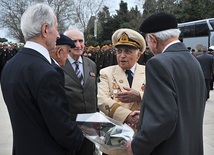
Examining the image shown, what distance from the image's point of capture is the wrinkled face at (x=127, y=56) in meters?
2.38

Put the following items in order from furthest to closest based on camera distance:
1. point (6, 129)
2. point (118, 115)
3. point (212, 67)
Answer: point (212, 67), point (6, 129), point (118, 115)

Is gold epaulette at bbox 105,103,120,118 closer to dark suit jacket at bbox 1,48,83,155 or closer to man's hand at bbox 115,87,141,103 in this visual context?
man's hand at bbox 115,87,141,103

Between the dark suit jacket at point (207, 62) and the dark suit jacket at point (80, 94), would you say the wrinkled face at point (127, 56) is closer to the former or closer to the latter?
the dark suit jacket at point (80, 94)

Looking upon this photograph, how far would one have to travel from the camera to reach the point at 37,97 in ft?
4.72

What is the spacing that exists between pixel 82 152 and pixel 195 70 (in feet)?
5.29

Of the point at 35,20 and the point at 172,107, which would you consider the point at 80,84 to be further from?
the point at 172,107

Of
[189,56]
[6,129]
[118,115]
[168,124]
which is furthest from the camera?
[6,129]

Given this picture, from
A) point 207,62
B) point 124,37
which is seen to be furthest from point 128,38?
point 207,62

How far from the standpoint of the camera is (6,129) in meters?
5.31

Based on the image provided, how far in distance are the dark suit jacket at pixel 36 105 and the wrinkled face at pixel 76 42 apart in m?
1.18

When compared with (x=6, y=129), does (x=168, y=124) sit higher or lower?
higher

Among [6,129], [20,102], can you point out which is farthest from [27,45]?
[6,129]

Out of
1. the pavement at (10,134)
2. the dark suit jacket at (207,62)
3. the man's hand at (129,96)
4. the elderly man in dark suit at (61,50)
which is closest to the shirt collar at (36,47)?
the elderly man in dark suit at (61,50)

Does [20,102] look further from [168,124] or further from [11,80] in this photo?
[168,124]
